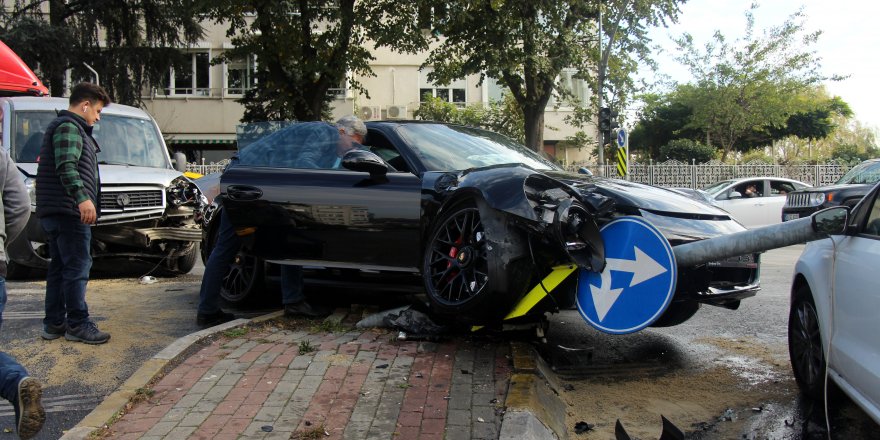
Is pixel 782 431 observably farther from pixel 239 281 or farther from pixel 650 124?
A: pixel 650 124

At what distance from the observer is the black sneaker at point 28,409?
3201 millimetres

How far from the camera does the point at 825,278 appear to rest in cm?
372

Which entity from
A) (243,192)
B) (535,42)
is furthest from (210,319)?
(535,42)

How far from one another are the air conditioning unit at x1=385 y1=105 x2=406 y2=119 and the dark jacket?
101 feet

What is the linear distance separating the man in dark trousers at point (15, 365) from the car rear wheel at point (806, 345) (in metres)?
3.91

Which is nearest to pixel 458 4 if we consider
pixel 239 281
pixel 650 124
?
pixel 239 281

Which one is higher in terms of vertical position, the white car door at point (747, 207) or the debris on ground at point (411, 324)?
the white car door at point (747, 207)

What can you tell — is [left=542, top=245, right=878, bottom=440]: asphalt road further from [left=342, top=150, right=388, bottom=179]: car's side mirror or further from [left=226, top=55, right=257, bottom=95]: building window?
[left=226, top=55, right=257, bottom=95]: building window

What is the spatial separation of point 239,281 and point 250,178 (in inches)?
55.6

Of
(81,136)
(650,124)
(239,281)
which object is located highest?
(650,124)

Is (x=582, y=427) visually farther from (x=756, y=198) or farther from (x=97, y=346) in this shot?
(x=756, y=198)

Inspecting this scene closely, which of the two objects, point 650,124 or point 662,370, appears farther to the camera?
point 650,124

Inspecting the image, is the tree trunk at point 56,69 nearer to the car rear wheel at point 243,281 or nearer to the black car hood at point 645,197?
the car rear wheel at point 243,281

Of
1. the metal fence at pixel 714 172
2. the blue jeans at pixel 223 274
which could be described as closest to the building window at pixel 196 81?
the metal fence at pixel 714 172
